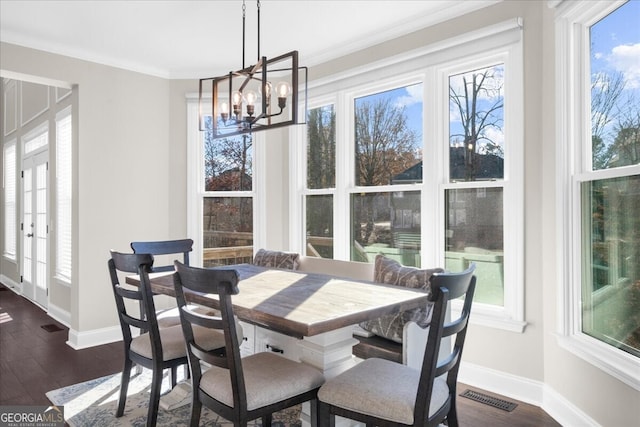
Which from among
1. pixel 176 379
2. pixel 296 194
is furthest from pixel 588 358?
pixel 296 194

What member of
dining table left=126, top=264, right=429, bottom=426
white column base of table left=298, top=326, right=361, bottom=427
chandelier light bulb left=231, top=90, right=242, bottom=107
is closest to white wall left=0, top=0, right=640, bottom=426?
dining table left=126, top=264, right=429, bottom=426

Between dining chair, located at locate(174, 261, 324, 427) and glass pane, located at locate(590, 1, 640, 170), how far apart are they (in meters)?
1.90

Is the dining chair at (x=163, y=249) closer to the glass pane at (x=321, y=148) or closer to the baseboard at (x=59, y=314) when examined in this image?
the glass pane at (x=321, y=148)

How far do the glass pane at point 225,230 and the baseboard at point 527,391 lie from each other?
8.55 ft

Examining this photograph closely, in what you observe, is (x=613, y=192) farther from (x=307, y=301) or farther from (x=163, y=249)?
(x=163, y=249)

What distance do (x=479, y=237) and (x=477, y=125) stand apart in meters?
0.83

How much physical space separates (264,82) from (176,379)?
7.22ft

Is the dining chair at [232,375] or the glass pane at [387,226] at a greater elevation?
the glass pane at [387,226]

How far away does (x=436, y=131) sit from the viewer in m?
3.46

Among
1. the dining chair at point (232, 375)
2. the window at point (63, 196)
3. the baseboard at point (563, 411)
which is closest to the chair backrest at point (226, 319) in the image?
the dining chair at point (232, 375)

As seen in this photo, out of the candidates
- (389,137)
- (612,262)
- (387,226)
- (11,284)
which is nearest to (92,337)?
(387,226)

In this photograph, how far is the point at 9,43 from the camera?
150 inches

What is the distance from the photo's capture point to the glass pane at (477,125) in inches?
125

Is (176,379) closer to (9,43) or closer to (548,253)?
(548,253)
